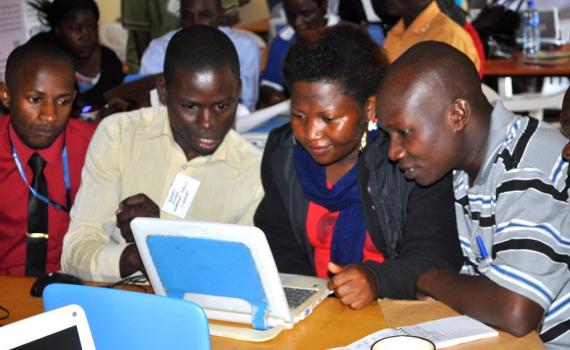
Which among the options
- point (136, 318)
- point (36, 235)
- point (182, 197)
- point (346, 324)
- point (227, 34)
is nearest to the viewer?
point (136, 318)

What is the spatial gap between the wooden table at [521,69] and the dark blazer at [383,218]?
10.4 ft

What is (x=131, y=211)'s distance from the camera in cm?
259

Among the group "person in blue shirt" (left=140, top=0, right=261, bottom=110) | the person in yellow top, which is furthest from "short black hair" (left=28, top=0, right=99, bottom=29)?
the person in yellow top

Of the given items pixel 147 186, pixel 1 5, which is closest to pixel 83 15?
pixel 1 5

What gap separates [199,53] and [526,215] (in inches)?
44.4

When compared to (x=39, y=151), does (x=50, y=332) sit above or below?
above

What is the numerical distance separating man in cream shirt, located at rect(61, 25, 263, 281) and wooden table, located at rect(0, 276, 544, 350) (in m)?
0.47

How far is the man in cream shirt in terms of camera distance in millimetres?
2625

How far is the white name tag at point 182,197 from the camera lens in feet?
8.96

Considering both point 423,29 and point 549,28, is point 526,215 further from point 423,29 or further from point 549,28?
point 549,28

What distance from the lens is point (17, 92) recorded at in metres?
2.91

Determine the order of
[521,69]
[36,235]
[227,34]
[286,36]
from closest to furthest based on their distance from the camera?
Answer: [36,235] → [227,34] → [521,69] → [286,36]

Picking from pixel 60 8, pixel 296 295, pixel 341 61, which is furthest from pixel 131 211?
pixel 60 8

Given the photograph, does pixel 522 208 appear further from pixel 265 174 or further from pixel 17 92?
pixel 17 92
